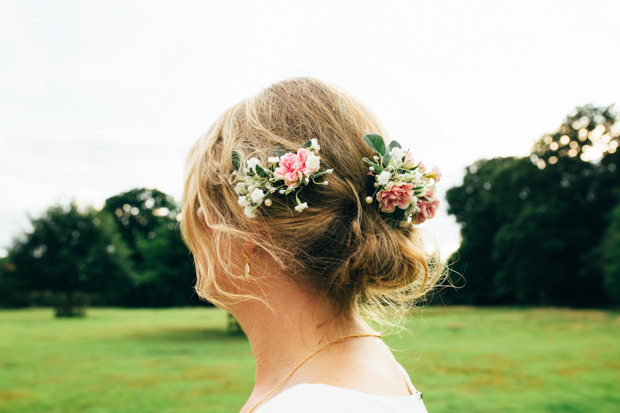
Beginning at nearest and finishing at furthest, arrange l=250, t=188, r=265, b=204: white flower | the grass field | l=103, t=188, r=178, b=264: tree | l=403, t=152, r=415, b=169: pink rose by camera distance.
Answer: l=250, t=188, r=265, b=204: white flower → l=403, t=152, r=415, b=169: pink rose → the grass field → l=103, t=188, r=178, b=264: tree

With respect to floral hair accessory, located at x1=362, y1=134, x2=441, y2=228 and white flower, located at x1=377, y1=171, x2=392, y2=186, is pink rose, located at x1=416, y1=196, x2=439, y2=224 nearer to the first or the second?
floral hair accessory, located at x1=362, y1=134, x2=441, y2=228

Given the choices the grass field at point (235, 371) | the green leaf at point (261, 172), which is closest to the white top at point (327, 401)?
the green leaf at point (261, 172)

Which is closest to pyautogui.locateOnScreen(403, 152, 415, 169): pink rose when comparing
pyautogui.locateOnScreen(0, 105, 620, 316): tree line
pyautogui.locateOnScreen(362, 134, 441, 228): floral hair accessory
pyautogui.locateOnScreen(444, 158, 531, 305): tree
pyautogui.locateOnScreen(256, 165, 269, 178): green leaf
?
pyautogui.locateOnScreen(362, 134, 441, 228): floral hair accessory

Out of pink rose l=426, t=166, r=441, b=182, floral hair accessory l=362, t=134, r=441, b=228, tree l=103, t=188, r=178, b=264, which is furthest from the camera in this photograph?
tree l=103, t=188, r=178, b=264

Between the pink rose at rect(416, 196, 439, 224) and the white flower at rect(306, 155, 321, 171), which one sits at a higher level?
the white flower at rect(306, 155, 321, 171)

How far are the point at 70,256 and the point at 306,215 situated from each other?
40520 mm

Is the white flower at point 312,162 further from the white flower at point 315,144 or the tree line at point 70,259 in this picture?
the tree line at point 70,259

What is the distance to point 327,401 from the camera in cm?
118

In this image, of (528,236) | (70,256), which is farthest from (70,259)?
(528,236)

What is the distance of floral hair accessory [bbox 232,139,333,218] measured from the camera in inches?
55.1

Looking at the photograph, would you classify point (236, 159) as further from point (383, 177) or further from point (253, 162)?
point (383, 177)

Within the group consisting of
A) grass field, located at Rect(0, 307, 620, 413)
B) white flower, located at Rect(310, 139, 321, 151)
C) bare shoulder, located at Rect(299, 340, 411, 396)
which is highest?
white flower, located at Rect(310, 139, 321, 151)

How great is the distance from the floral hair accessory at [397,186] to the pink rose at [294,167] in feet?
0.69

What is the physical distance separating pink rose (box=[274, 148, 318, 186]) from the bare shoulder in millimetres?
499
